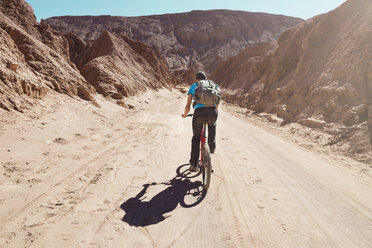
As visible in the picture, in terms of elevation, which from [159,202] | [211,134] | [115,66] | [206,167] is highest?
[115,66]

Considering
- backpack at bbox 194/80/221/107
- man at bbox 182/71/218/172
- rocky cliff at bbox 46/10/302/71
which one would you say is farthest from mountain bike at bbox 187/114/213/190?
rocky cliff at bbox 46/10/302/71

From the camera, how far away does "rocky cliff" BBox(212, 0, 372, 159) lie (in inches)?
307

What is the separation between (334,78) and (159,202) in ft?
37.8

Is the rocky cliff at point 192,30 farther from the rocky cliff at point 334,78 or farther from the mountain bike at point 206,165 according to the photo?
the mountain bike at point 206,165

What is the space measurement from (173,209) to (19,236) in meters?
1.79

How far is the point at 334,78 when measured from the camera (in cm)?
1038

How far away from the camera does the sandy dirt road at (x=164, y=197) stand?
92.1 inches

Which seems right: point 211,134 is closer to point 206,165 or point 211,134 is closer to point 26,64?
point 206,165

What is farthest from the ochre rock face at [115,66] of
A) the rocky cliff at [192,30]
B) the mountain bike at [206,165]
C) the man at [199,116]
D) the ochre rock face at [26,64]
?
the rocky cliff at [192,30]

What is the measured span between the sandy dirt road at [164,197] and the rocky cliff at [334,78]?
11.3 ft

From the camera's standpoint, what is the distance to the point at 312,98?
10711 mm

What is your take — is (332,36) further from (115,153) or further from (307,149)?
(115,153)

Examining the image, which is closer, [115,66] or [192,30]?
[115,66]

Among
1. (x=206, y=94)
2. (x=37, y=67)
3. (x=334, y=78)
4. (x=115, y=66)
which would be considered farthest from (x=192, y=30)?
(x=206, y=94)
